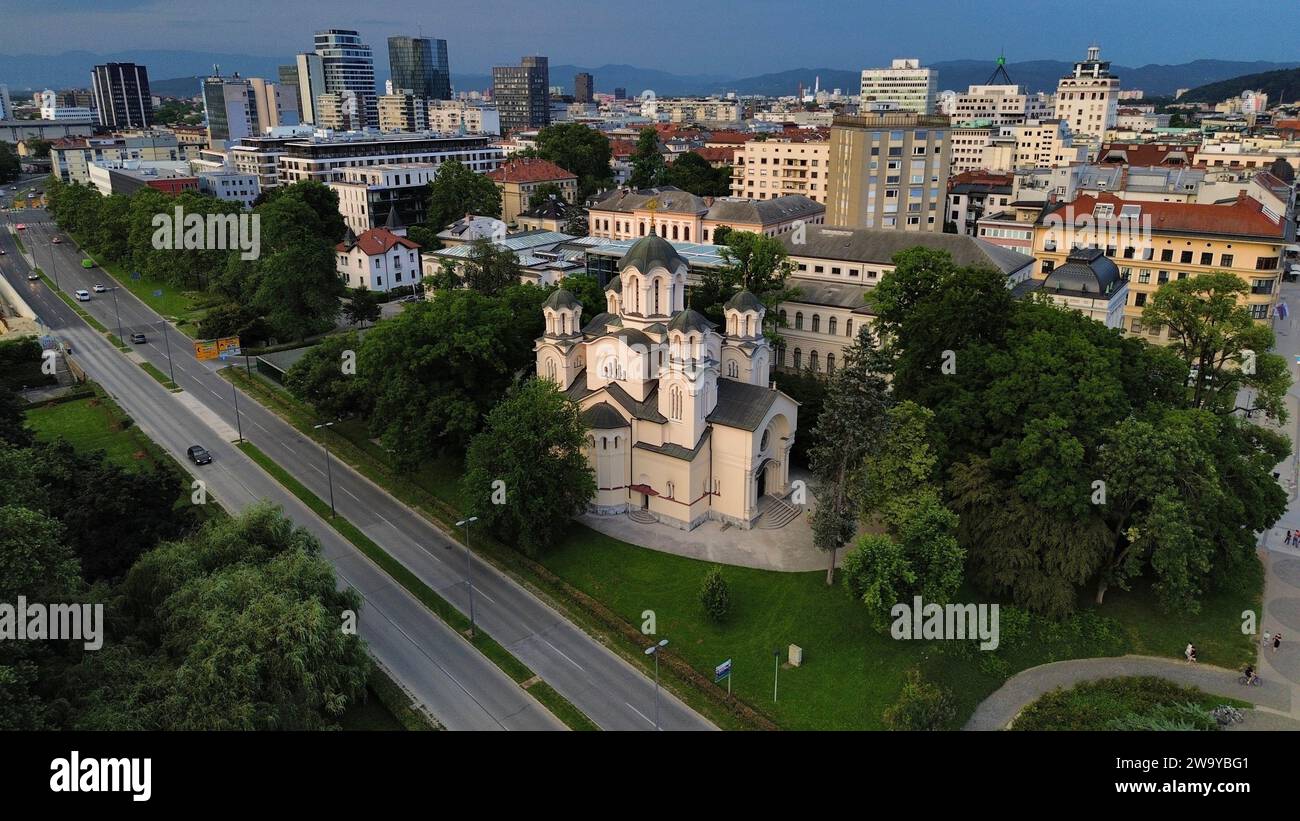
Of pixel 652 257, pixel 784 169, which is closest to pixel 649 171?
pixel 784 169

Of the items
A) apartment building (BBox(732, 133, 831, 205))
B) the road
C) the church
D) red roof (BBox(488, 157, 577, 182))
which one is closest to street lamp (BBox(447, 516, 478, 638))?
the road

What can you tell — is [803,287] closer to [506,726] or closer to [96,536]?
[506,726]

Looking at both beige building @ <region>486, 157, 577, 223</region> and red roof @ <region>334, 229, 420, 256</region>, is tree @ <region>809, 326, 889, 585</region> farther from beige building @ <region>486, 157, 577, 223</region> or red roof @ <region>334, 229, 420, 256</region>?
beige building @ <region>486, 157, 577, 223</region>

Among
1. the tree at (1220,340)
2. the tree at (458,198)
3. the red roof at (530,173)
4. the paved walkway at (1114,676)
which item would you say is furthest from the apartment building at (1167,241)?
the red roof at (530,173)

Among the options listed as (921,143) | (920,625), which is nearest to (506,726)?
(920,625)

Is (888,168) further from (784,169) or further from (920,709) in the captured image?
(920,709)

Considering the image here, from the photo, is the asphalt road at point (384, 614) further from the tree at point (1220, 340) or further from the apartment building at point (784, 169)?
the apartment building at point (784, 169)
